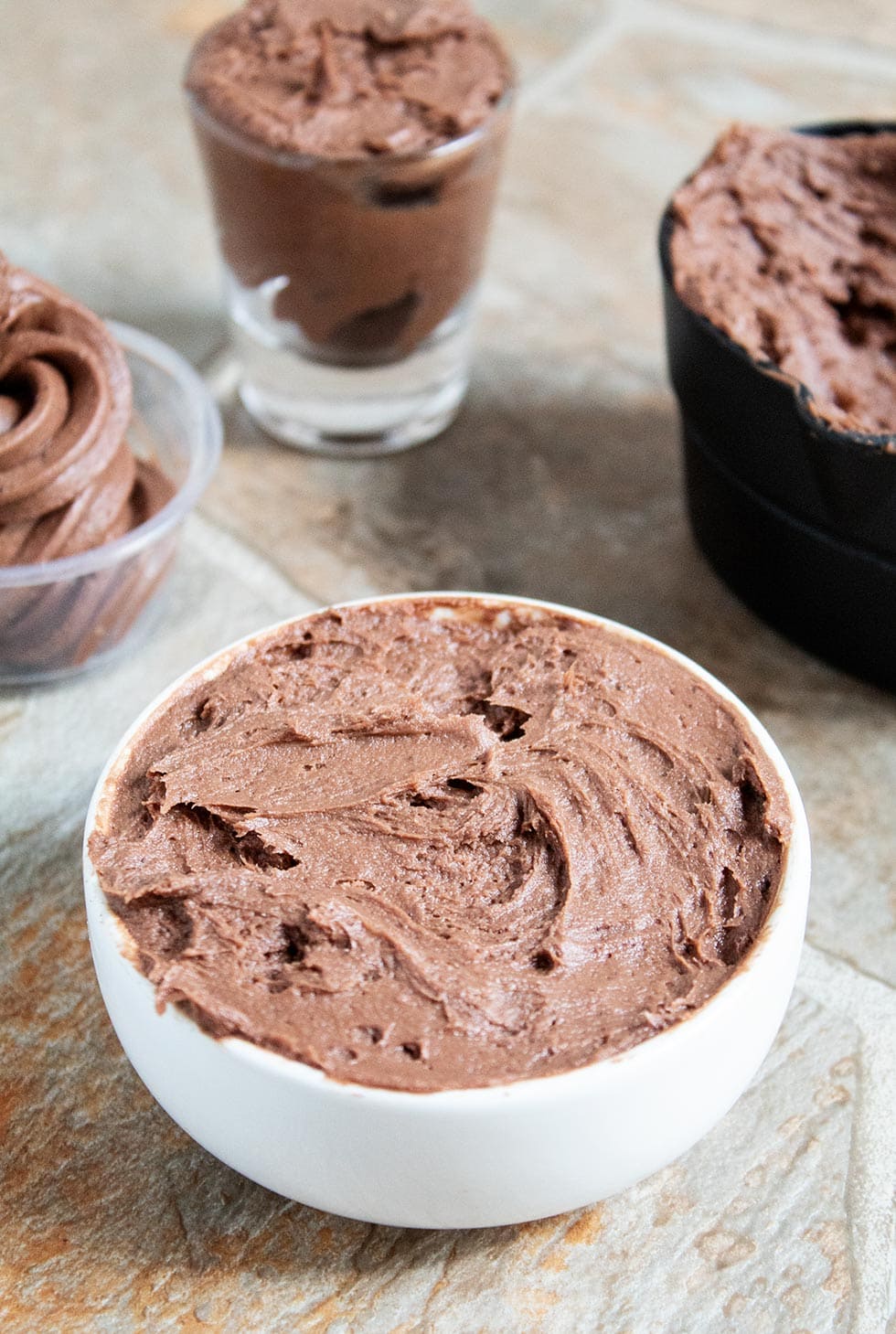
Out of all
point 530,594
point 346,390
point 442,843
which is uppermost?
point 442,843

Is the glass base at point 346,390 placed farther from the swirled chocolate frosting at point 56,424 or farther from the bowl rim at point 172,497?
the swirled chocolate frosting at point 56,424

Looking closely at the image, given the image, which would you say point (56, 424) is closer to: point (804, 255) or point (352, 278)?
point (352, 278)

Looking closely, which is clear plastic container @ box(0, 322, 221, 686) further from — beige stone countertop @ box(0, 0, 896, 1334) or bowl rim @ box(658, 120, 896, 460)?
bowl rim @ box(658, 120, 896, 460)

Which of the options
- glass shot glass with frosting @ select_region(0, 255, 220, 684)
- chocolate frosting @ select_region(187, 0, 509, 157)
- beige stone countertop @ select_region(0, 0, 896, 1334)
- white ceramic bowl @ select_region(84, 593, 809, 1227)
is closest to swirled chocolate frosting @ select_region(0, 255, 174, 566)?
glass shot glass with frosting @ select_region(0, 255, 220, 684)

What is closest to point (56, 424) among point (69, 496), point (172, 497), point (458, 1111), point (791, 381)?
point (69, 496)

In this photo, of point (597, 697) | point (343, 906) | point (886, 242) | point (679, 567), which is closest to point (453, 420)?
point (679, 567)

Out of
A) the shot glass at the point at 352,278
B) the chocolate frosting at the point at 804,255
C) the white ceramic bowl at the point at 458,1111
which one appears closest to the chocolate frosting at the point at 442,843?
the white ceramic bowl at the point at 458,1111
